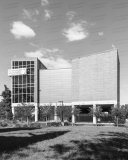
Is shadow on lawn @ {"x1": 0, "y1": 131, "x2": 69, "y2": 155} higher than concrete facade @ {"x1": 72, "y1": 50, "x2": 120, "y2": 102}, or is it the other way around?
concrete facade @ {"x1": 72, "y1": 50, "x2": 120, "y2": 102}

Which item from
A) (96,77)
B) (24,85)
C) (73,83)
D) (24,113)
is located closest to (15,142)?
(24,113)

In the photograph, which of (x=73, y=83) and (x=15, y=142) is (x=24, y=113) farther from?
(x=15, y=142)

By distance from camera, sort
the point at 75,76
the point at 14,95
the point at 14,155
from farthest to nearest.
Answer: the point at 14,95
the point at 75,76
the point at 14,155

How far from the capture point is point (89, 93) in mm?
51781

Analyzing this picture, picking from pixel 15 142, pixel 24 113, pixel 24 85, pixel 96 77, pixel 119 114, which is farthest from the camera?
pixel 24 85

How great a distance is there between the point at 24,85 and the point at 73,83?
58.8 ft

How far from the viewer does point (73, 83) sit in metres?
55.0

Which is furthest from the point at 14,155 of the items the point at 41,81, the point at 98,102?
the point at 41,81

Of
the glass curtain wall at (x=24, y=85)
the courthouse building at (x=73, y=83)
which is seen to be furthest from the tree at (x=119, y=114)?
the glass curtain wall at (x=24, y=85)

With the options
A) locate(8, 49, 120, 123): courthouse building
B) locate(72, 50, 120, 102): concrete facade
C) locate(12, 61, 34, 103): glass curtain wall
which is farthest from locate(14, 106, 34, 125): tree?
locate(72, 50, 120, 102): concrete facade

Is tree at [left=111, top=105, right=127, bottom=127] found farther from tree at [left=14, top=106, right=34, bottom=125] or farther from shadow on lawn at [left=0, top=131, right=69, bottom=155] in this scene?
shadow on lawn at [left=0, top=131, right=69, bottom=155]

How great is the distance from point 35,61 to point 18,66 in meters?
6.58

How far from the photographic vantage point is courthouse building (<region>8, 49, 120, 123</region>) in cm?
4984

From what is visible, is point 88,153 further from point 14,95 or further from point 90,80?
A: point 14,95
